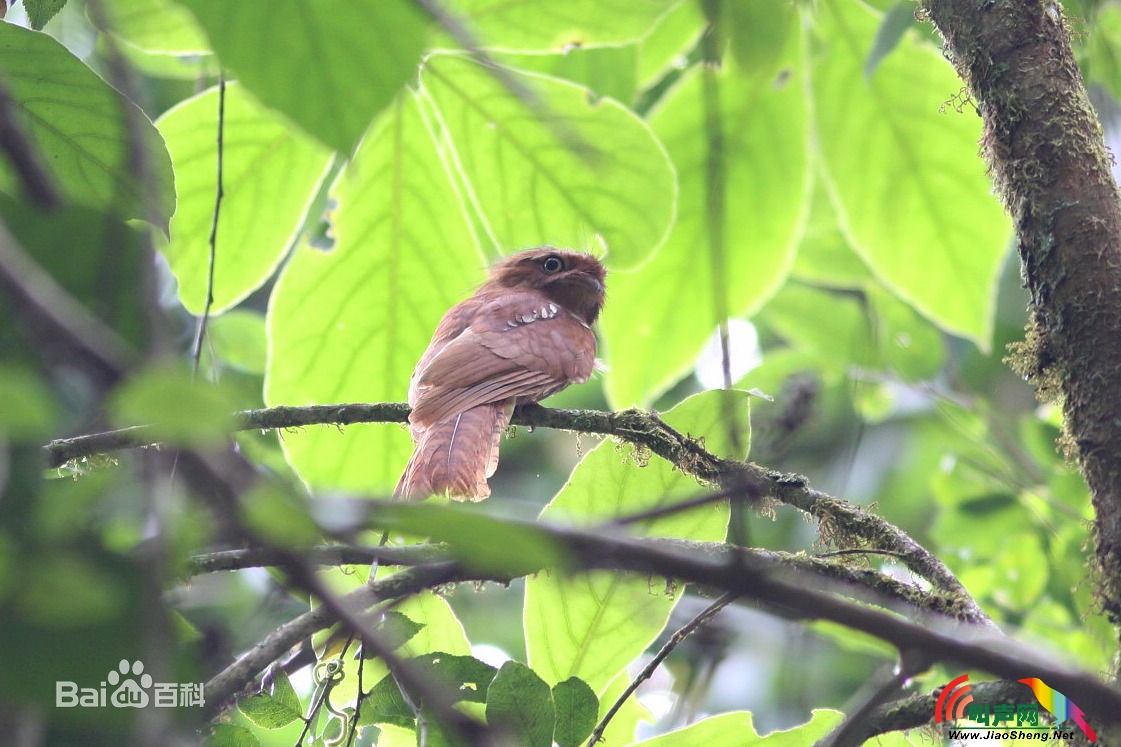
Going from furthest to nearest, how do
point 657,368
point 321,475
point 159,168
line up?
point 657,368 → point 321,475 → point 159,168

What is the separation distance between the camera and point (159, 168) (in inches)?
47.8

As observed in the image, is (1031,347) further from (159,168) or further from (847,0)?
(159,168)

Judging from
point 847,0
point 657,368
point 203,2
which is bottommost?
point 203,2

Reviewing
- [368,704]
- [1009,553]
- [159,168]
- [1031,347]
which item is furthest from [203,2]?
[1009,553]

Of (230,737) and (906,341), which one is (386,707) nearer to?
(230,737)

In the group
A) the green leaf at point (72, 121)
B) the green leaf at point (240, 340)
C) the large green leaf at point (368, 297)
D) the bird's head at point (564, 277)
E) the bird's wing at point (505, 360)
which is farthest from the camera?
the bird's head at point (564, 277)

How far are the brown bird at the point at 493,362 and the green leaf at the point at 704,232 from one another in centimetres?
49

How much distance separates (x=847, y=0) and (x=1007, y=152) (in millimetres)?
839

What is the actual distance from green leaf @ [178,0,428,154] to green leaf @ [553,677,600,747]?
3.04 ft

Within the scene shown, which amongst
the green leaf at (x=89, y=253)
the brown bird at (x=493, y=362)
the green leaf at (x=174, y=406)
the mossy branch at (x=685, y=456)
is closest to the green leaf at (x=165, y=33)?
the mossy branch at (x=685, y=456)

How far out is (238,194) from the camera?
7.32ft

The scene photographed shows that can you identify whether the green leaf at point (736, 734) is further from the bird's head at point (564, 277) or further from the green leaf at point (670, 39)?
the bird's head at point (564, 277)

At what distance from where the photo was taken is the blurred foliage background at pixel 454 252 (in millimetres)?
565

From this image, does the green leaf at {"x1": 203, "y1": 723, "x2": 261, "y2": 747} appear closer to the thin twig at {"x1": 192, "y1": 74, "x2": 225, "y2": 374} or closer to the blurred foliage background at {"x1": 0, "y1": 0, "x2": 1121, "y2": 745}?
the blurred foliage background at {"x1": 0, "y1": 0, "x2": 1121, "y2": 745}
